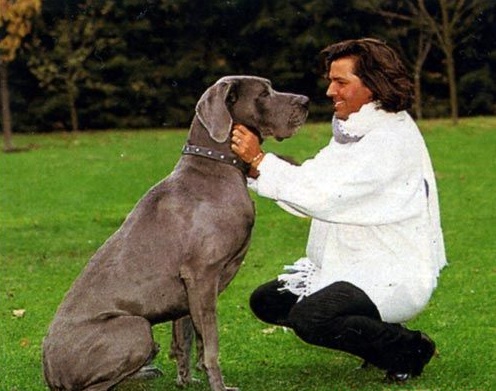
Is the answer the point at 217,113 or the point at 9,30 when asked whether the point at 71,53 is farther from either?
the point at 217,113

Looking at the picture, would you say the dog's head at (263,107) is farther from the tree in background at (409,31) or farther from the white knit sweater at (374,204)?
the tree in background at (409,31)

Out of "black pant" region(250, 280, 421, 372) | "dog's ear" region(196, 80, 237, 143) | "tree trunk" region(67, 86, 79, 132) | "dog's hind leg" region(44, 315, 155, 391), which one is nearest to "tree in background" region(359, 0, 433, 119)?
"tree trunk" region(67, 86, 79, 132)

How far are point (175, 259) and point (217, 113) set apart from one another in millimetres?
679

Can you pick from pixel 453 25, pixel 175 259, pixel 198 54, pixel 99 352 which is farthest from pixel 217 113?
pixel 198 54

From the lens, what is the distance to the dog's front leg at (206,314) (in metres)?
4.57

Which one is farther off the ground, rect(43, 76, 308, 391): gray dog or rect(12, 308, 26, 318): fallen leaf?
rect(43, 76, 308, 391): gray dog

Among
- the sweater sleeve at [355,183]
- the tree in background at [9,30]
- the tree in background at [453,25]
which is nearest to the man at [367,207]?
the sweater sleeve at [355,183]

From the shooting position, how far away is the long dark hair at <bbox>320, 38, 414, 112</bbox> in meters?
5.05

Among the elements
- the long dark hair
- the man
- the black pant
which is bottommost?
the black pant

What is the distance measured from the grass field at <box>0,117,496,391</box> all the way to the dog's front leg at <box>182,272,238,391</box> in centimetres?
63

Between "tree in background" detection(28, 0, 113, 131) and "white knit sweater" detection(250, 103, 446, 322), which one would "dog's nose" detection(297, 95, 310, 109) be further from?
"tree in background" detection(28, 0, 113, 131)

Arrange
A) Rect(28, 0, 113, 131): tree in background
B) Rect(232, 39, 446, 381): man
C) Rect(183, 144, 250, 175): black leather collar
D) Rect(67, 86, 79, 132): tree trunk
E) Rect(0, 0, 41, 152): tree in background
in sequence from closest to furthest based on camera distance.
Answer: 1. Rect(183, 144, 250, 175): black leather collar
2. Rect(232, 39, 446, 381): man
3. Rect(0, 0, 41, 152): tree in background
4. Rect(28, 0, 113, 131): tree in background
5. Rect(67, 86, 79, 132): tree trunk

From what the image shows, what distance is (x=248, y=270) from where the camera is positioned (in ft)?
31.9

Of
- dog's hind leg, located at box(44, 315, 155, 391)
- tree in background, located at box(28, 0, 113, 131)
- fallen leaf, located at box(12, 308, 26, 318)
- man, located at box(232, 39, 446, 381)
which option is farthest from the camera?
tree in background, located at box(28, 0, 113, 131)
